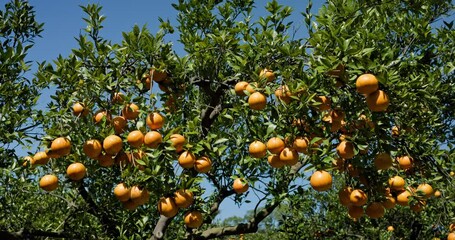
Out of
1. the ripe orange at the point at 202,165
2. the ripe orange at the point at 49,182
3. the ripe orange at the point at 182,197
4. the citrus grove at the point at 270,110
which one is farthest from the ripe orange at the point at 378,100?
the ripe orange at the point at 49,182

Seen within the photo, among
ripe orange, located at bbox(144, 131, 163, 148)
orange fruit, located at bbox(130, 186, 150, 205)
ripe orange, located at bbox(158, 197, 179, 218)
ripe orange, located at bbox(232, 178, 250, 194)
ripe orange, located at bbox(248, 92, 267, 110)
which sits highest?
ripe orange, located at bbox(248, 92, 267, 110)

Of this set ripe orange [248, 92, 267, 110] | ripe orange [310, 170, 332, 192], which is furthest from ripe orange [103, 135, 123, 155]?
ripe orange [310, 170, 332, 192]

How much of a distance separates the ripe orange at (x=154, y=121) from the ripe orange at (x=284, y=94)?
880 millimetres

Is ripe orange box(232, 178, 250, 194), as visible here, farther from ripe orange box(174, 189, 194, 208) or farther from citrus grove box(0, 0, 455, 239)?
ripe orange box(174, 189, 194, 208)

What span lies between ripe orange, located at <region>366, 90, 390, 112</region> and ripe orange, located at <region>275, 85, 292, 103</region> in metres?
0.57

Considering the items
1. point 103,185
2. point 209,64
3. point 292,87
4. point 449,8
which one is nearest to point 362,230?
point 449,8

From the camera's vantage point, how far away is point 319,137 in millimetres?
3090

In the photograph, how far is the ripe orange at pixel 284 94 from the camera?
3138mm

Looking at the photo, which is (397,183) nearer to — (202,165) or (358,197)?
(358,197)

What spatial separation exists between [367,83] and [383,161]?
30.1 inches

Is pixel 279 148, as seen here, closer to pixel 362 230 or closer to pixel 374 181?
pixel 374 181

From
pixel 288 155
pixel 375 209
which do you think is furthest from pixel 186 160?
pixel 375 209

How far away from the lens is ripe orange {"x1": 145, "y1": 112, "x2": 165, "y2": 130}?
314 centimetres

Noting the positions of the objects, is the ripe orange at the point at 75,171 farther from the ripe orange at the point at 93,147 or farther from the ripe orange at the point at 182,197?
the ripe orange at the point at 182,197
